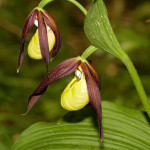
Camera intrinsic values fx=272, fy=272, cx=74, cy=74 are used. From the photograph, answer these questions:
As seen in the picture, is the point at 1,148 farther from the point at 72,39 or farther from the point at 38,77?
the point at 72,39

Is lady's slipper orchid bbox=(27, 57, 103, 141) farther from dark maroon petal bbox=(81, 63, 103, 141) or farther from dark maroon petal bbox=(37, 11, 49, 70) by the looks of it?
dark maroon petal bbox=(37, 11, 49, 70)

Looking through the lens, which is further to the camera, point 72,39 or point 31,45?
point 72,39

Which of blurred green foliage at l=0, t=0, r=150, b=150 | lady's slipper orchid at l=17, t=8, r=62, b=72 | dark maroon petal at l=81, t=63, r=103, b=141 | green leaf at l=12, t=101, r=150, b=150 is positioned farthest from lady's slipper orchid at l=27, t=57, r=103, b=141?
blurred green foliage at l=0, t=0, r=150, b=150

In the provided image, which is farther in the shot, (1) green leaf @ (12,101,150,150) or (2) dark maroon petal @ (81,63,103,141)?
(1) green leaf @ (12,101,150,150)

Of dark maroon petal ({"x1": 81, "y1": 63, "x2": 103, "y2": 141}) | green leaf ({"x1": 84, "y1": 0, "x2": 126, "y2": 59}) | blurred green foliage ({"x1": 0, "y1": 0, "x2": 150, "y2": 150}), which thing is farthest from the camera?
blurred green foliage ({"x1": 0, "y1": 0, "x2": 150, "y2": 150})

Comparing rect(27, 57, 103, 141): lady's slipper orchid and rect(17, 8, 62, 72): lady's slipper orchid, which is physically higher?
rect(17, 8, 62, 72): lady's slipper orchid

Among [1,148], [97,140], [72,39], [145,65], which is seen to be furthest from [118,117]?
[72,39]

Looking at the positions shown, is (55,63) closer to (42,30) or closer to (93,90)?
(42,30)
